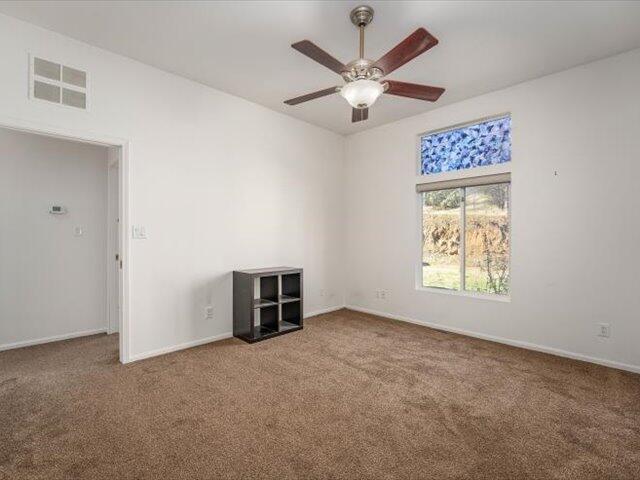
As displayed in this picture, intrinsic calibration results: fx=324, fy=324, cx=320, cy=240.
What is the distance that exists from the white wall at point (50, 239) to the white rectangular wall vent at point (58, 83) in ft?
4.49

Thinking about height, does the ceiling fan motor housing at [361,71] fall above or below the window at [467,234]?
above

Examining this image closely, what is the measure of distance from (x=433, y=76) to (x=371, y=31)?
1.09 meters

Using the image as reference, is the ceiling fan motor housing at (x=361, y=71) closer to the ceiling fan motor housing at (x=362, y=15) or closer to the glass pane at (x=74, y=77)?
the ceiling fan motor housing at (x=362, y=15)

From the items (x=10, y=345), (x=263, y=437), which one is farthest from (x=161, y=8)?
(x=10, y=345)

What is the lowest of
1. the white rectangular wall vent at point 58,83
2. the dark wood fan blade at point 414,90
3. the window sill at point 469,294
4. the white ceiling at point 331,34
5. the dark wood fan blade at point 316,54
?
the window sill at point 469,294

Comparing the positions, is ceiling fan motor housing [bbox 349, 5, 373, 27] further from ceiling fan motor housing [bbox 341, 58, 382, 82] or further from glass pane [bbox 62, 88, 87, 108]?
glass pane [bbox 62, 88, 87, 108]

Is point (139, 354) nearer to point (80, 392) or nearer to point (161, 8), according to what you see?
point (80, 392)

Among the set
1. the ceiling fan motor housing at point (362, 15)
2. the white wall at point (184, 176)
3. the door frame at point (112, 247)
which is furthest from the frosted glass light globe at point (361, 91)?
the door frame at point (112, 247)

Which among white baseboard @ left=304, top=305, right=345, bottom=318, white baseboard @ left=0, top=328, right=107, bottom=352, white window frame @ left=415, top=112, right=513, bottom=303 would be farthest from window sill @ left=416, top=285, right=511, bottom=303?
white baseboard @ left=0, top=328, right=107, bottom=352

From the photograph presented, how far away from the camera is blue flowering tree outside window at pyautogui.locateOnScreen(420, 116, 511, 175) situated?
12.4ft

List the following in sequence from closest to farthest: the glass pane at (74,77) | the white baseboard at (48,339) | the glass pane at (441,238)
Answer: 1. the glass pane at (74,77)
2. the white baseboard at (48,339)
3. the glass pane at (441,238)

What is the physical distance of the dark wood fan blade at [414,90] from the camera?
2432 millimetres

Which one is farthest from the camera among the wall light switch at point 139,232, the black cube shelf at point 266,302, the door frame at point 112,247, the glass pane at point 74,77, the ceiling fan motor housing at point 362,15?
the door frame at point 112,247

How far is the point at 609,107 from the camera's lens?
9.96ft
